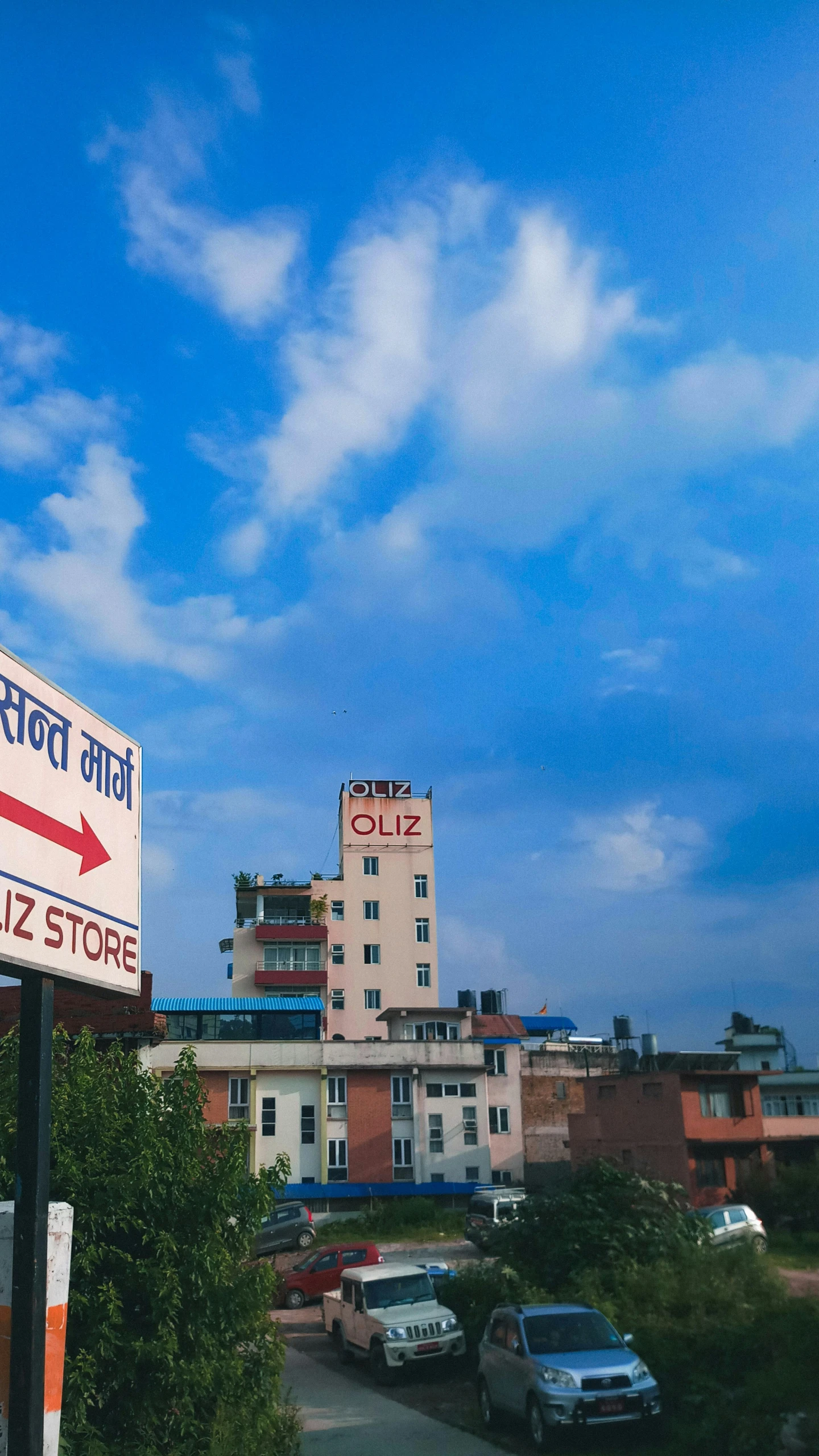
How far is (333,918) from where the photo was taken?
7025cm

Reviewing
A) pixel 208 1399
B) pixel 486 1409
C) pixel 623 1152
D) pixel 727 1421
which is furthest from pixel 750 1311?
pixel 623 1152

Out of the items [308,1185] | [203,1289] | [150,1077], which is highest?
[150,1077]

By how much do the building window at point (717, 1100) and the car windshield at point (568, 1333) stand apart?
26142mm

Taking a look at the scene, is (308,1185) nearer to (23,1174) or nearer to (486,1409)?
(486,1409)

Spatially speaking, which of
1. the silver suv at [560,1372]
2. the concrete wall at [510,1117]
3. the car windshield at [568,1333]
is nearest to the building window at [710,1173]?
the concrete wall at [510,1117]

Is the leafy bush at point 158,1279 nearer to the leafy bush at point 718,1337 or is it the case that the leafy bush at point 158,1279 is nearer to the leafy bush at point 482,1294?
the leafy bush at point 718,1337

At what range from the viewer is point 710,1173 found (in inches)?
1575

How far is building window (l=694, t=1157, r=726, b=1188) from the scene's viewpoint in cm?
3975

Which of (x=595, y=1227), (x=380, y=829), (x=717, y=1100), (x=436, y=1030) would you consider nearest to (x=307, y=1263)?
(x=595, y=1227)

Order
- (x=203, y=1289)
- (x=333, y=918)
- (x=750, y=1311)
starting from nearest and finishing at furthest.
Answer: (x=203, y=1289) → (x=750, y=1311) → (x=333, y=918)

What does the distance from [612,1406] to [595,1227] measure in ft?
22.2

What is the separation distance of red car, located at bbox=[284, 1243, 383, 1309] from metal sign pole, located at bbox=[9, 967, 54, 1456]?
24.4 metres

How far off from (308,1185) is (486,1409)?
35561 millimetres

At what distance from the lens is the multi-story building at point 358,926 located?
6881cm
